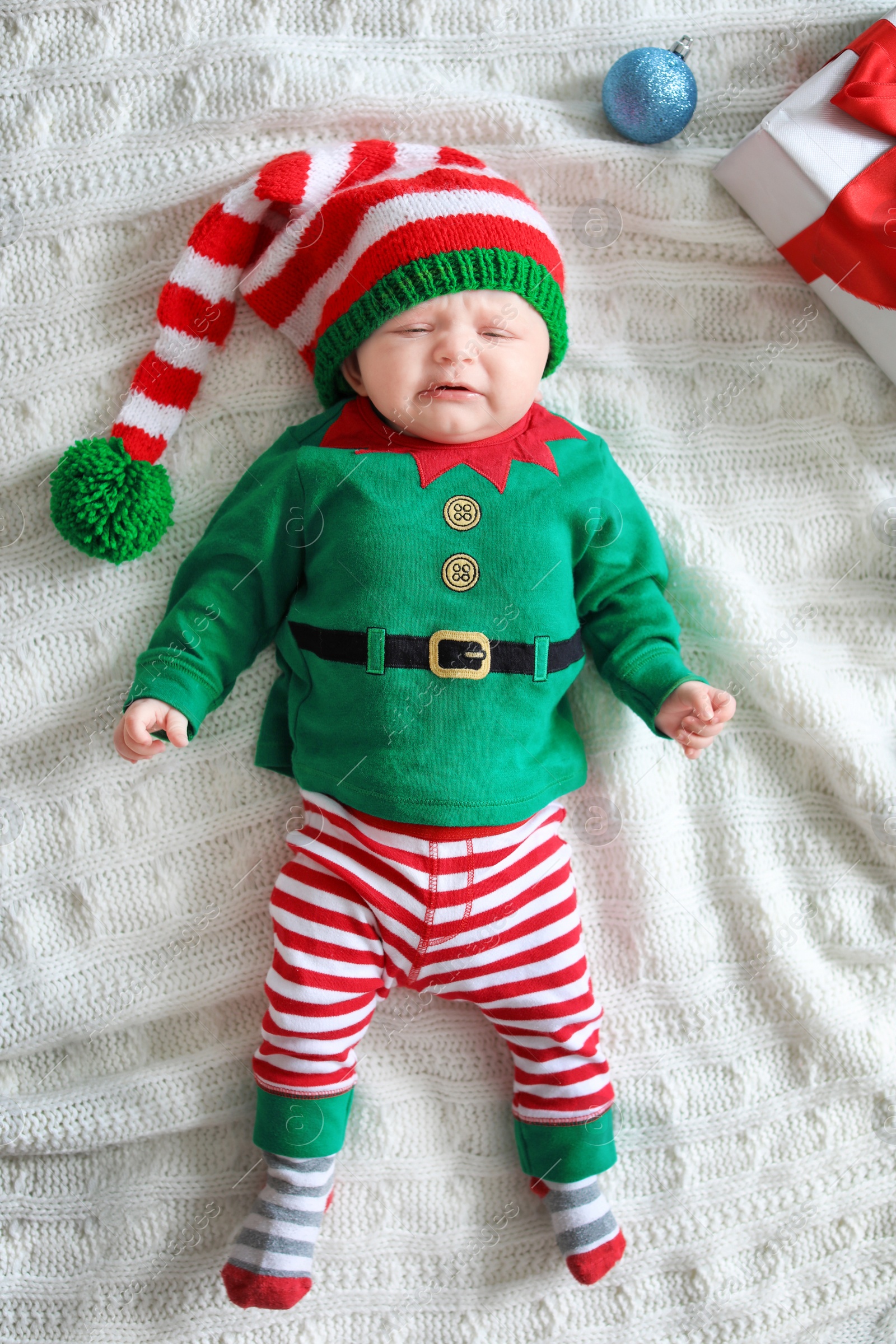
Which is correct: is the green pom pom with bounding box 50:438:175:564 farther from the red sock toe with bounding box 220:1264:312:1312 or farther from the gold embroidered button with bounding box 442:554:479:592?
the red sock toe with bounding box 220:1264:312:1312

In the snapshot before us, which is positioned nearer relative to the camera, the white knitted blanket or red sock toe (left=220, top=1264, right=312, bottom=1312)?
red sock toe (left=220, top=1264, right=312, bottom=1312)

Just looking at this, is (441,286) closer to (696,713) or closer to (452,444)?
(452,444)

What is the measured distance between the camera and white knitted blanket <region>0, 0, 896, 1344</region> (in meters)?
1.13

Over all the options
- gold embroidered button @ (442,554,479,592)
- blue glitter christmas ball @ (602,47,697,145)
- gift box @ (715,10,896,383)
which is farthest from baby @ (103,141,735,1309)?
gift box @ (715,10,896,383)

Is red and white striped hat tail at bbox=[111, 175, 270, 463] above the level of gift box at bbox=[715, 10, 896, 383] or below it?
below

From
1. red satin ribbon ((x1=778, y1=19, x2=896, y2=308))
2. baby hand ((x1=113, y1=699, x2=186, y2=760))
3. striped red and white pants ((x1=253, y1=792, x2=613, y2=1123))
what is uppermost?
red satin ribbon ((x1=778, y1=19, x2=896, y2=308))

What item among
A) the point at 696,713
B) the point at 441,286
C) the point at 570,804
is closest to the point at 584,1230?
the point at 570,804

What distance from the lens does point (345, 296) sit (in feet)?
3.45

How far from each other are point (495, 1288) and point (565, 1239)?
11 centimetres

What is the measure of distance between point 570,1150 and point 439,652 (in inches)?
23.0

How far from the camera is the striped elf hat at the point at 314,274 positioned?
3.34 ft

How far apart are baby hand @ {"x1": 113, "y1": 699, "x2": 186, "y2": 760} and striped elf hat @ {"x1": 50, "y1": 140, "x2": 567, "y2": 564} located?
0.62ft

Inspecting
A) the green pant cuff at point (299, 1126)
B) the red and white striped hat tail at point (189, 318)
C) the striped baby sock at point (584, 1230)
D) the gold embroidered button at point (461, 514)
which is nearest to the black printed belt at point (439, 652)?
the gold embroidered button at point (461, 514)

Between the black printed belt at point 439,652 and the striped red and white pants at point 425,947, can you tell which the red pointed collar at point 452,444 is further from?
the striped red and white pants at point 425,947
